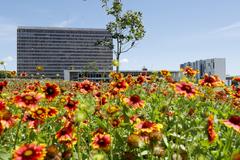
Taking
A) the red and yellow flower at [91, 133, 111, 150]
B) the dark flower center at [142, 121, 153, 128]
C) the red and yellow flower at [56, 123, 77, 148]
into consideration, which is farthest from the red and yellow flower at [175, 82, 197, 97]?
the red and yellow flower at [56, 123, 77, 148]

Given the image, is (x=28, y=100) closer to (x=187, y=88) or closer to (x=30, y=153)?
(x=30, y=153)

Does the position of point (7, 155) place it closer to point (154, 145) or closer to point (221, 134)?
point (154, 145)

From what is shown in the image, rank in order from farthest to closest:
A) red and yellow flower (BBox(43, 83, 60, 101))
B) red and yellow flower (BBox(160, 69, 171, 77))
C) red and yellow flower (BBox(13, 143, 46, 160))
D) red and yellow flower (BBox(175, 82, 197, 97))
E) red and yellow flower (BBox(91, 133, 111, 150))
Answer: red and yellow flower (BBox(160, 69, 171, 77)) < red and yellow flower (BBox(43, 83, 60, 101)) < red and yellow flower (BBox(175, 82, 197, 97)) < red and yellow flower (BBox(91, 133, 111, 150)) < red and yellow flower (BBox(13, 143, 46, 160))

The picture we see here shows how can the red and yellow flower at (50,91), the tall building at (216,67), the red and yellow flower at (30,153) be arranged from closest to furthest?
the red and yellow flower at (30,153)
the red and yellow flower at (50,91)
the tall building at (216,67)

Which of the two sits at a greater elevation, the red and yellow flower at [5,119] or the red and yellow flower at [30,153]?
the red and yellow flower at [5,119]

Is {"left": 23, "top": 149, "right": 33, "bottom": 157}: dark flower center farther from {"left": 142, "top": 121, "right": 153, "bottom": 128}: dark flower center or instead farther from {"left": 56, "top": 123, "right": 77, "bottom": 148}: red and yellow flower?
{"left": 142, "top": 121, "right": 153, "bottom": 128}: dark flower center

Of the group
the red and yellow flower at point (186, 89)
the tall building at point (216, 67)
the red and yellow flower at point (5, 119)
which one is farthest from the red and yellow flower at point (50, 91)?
the tall building at point (216, 67)

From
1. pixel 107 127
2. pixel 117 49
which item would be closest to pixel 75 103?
pixel 107 127

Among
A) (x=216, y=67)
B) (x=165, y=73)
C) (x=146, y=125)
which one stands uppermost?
(x=216, y=67)

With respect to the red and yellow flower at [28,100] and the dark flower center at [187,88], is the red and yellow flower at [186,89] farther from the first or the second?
the red and yellow flower at [28,100]

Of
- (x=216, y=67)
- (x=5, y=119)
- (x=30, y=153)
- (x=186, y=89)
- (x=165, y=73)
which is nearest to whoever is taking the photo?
(x=30, y=153)

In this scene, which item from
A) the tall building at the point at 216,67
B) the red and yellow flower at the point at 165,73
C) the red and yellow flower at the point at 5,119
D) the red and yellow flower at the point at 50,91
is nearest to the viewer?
the red and yellow flower at the point at 5,119

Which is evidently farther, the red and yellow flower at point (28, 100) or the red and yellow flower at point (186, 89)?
the red and yellow flower at point (186, 89)

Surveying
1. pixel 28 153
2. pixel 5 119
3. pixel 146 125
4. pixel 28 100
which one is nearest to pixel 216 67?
pixel 146 125
